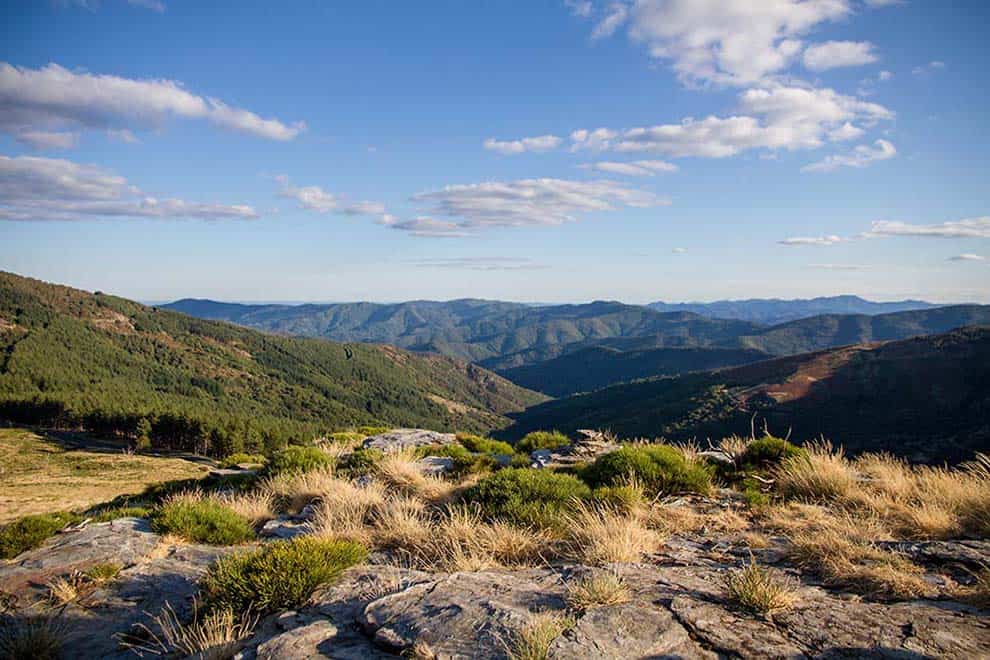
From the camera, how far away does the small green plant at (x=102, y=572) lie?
6.38 m

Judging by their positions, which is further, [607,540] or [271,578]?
[607,540]

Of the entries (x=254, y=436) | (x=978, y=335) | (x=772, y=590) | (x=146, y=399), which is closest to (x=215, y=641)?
(x=772, y=590)

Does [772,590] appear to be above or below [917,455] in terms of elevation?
above

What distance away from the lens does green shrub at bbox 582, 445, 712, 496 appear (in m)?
9.34

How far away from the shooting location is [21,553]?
7762mm

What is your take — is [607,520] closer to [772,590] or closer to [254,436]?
[772,590]

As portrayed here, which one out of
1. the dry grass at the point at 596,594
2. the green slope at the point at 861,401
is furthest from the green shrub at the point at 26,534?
the green slope at the point at 861,401

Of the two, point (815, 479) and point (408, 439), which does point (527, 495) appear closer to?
point (815, 479)

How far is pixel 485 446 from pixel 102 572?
1230cm

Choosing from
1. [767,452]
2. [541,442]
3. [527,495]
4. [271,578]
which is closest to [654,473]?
[527,495]

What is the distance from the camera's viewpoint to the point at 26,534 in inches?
319

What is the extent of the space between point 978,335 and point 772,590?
218306 mm

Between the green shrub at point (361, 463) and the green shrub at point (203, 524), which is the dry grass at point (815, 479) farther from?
the green shrub at point (203, 524)

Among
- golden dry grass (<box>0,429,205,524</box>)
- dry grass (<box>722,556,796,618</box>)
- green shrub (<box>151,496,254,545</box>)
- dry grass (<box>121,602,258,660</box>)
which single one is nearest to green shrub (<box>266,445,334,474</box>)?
green shrub (<box>151,496,254,545</box>)
